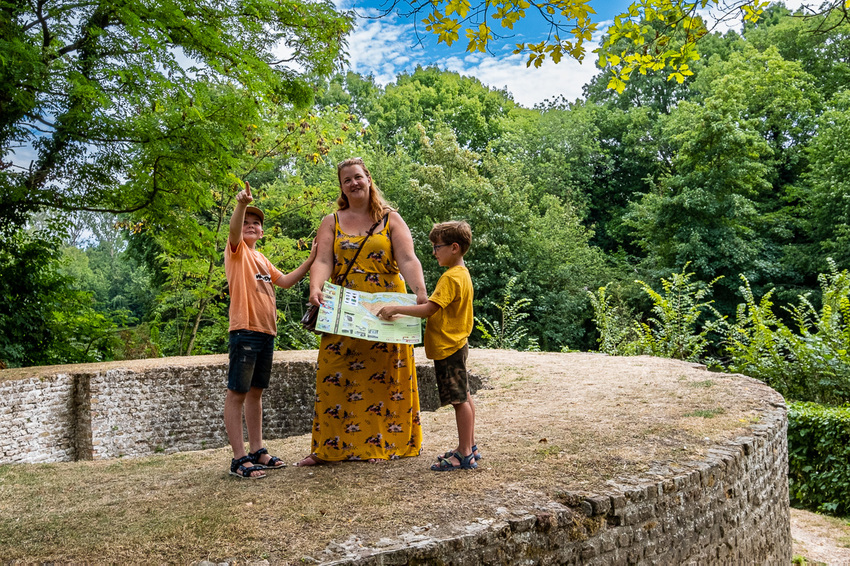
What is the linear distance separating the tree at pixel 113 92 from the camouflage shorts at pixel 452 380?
695cm

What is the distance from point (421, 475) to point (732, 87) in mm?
23587

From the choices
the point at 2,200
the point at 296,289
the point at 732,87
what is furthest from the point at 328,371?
the point at 732,87

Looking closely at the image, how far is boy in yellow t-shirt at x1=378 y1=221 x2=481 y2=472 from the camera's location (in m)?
3.82

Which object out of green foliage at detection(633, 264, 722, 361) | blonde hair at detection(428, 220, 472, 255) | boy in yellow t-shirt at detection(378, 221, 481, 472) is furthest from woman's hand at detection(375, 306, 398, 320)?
green foliage at detection(633, 264, 722, 361)

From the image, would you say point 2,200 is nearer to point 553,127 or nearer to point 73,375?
point 73,375

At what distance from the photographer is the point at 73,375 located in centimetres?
877

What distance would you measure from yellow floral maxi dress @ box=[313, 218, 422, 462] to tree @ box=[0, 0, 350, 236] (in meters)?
6.21

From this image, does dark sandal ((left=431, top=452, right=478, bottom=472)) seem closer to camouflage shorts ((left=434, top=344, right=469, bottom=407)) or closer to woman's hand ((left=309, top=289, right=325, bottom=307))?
camouflage shorts ((left=434, top=344, right=469, bottom=407))

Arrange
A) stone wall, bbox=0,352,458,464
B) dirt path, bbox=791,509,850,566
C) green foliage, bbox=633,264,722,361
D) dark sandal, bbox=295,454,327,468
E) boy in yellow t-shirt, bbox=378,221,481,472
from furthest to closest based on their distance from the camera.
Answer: green foliage, bbox=633,264,722,361, stone wall, bbox=0,352,458,464, dirt path, bbox=791,509,850,566, dark sandal, bbox=295,454,327,468, boy in yellow t-shirt, bbox=378,221,481,472

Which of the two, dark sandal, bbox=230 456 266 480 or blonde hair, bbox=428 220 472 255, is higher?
blonde hair, bbox=428 220 472 255

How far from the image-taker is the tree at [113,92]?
9.14 metres

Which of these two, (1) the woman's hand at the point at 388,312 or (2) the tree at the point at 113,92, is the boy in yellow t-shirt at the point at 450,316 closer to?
(1) the woman's hand at the point at 388,312

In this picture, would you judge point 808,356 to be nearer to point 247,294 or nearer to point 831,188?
point 247,294

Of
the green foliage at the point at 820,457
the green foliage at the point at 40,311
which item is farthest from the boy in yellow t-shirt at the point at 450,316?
the green foliage at the point at 40,311
